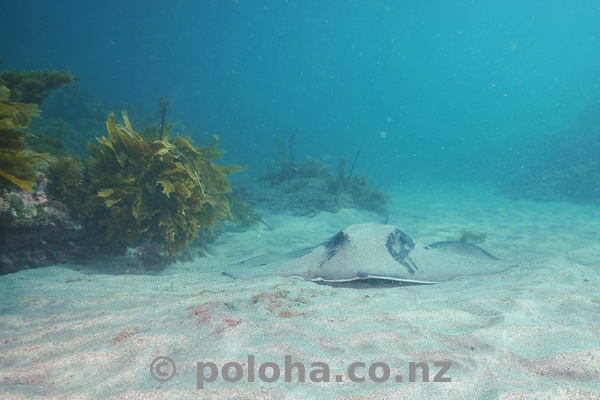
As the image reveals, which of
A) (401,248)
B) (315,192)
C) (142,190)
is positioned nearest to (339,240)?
(401,248)

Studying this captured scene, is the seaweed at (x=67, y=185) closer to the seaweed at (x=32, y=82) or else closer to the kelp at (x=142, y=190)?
the kelp at (x=142, y=190)

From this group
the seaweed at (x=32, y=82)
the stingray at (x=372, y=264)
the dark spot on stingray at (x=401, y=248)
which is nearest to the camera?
the stingray at (x=372, y=264)

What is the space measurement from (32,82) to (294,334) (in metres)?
6.28

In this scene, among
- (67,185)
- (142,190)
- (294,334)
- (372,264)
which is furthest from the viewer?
(142,190)

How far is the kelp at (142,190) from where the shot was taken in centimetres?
445

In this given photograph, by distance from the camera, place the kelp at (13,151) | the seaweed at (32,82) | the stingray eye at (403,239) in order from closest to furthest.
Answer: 1. the kelp at (13,151)
2. the stingray eye at (403,239)
3. the seaweed at (32,82)

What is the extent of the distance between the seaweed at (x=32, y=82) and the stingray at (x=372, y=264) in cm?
479

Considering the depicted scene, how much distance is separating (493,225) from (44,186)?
13579 millimetres

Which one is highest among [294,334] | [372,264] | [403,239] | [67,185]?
[67,185]

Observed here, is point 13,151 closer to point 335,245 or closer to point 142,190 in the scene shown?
point 142,190

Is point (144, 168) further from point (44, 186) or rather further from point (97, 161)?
point (44, 186)

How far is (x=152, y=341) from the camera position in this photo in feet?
7.68

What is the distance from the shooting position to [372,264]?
370 centimetres

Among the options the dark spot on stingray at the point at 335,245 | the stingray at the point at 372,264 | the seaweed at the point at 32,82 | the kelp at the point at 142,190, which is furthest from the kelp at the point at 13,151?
the dark spot on stingray at the point at 335,245
